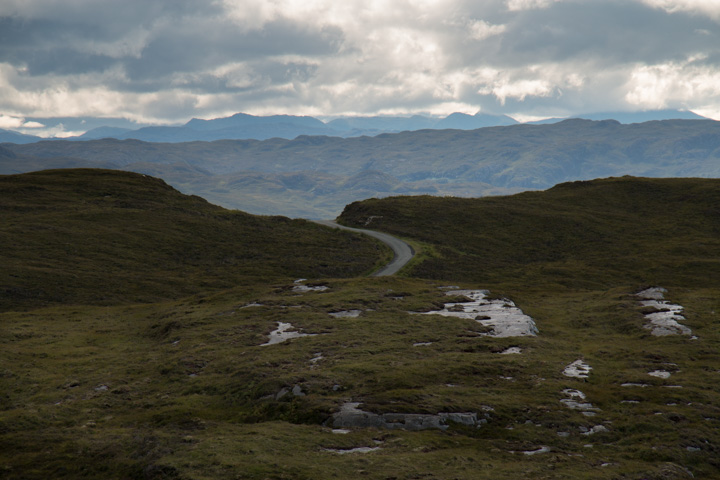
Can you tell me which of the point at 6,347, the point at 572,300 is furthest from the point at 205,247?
the point at 572,300

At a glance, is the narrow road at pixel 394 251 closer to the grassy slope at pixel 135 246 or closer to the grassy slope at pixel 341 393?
the grassy slope at pixel 135 246

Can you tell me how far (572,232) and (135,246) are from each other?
101540mm

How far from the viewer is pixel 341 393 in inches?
1213

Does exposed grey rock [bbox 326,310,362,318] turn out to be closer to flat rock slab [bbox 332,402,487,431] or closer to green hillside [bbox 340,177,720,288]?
flat rock slab [bbox 332,402,487,431]

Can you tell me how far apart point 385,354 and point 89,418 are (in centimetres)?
1948

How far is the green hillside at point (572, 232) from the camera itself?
100250mm

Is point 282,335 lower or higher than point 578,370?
lower

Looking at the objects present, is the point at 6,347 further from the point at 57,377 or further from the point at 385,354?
the point at 385,354

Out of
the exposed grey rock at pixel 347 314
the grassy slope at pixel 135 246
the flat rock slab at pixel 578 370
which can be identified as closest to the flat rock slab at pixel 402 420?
the flat rock slab at pixel 578 370

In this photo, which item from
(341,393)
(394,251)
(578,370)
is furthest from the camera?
(394,251)

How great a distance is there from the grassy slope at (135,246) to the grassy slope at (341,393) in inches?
766

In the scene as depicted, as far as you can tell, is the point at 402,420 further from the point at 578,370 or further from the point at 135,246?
the point at 135,246

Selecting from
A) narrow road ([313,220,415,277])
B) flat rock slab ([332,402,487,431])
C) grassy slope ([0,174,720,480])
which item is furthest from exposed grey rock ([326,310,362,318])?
narrow road ([313,220,415,277])

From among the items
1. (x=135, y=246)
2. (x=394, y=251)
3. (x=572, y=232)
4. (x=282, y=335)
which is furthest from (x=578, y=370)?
(x=572, y=232)
